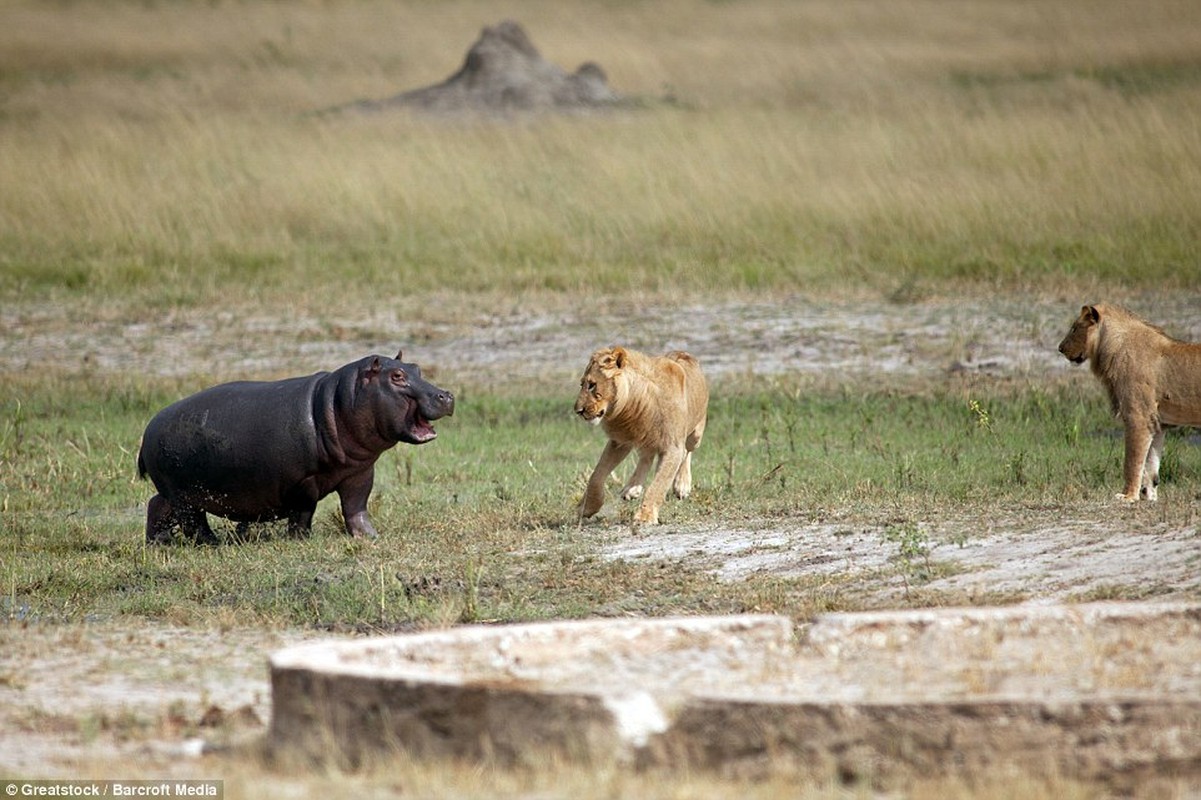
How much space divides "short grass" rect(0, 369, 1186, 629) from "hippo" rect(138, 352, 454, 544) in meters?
0.23

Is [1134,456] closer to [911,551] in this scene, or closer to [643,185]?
[911,551]

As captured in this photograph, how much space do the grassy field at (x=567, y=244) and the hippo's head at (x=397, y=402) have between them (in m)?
0.50

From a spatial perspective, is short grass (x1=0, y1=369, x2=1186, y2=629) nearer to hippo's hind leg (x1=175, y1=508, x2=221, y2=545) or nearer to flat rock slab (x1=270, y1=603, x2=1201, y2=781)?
hippo's hind leg (x1=175, y1=508, x2=221, y2=545)

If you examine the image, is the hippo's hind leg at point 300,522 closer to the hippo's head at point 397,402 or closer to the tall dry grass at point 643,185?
the hippo's head at point 397,402

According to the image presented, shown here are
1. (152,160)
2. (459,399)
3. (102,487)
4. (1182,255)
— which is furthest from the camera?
(152,160)

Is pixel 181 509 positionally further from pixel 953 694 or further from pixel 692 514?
pixel 953 694

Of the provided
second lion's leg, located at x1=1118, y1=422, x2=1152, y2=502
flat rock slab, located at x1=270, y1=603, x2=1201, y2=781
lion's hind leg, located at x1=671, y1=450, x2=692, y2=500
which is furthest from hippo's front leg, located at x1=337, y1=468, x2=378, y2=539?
second lion's leg, located at x1=1118, y1=422, x2=1152, y2=502

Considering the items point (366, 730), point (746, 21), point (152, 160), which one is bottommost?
point (366, 730)

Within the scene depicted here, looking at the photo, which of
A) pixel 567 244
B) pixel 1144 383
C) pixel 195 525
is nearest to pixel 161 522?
pixel 195 525

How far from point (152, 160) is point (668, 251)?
6.40m

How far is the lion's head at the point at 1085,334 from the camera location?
9.91m

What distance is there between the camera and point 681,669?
6.30m

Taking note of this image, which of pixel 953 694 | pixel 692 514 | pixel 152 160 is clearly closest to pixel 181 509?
pixel 692 514

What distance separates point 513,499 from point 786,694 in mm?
4650
